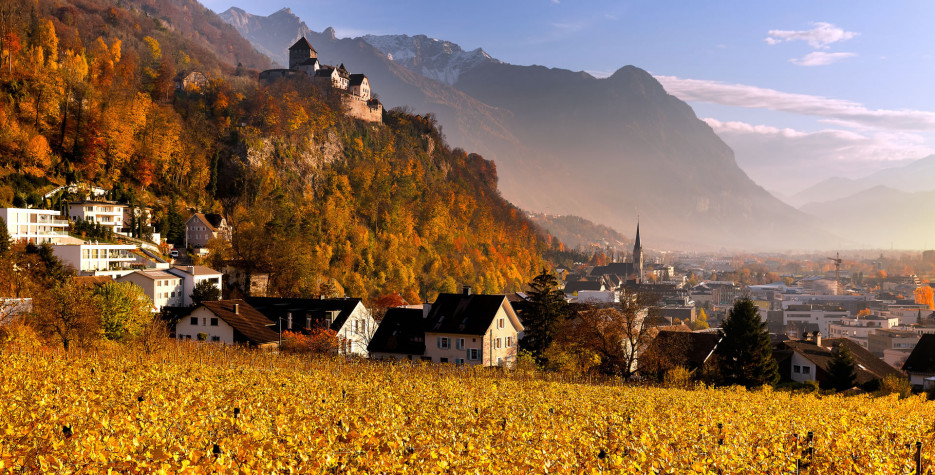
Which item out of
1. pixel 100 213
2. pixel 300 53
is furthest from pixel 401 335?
pixel 300 53

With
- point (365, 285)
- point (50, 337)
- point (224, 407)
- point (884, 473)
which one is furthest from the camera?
point (365, 285)

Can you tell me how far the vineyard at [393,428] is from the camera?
12367mm

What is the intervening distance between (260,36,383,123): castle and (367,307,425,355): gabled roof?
9081 centimetres

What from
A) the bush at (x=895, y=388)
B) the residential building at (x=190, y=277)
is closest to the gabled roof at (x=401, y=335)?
the residential building at (x=190, y=277)

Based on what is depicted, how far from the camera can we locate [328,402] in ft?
64.7

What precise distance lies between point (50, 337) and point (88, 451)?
30494 millimetres

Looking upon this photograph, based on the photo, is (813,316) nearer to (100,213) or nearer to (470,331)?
(470,331)

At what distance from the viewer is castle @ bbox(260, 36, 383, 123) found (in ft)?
466

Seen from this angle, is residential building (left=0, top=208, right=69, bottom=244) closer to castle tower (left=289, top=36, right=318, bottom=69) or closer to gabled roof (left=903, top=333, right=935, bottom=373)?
gabled roof (left=903, top=333, right=935, bottom=373)

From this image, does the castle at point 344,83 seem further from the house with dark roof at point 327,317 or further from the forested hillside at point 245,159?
the house with dark roof at point 327,317

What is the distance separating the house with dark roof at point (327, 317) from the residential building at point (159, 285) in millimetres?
13210

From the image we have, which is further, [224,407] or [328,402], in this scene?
[328,402]

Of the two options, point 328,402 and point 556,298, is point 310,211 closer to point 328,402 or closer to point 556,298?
point 556,298

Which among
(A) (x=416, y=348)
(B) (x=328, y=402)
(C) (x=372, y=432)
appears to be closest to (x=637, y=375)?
(A) (x=416, y=348)
